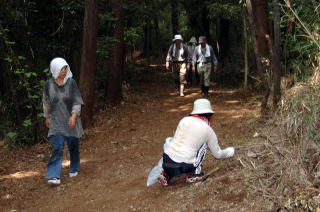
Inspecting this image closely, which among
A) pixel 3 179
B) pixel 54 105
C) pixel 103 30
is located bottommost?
pixel 3 179

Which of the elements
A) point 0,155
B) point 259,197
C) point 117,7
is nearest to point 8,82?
point 0,155

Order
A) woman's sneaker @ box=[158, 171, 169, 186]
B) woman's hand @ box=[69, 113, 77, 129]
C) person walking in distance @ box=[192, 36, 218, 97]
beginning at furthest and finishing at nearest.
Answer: person walking in distance @ box=[192, 36, 218, 97], woman's hand @ box=[69, 113, 77, 129], woman's sneaker @ box=[158, 171, 169, 186]

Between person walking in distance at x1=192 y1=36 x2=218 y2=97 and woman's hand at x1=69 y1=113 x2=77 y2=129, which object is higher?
person walking in distance at x1=192 y1=36 x2=218 y2=97

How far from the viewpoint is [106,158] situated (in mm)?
8078

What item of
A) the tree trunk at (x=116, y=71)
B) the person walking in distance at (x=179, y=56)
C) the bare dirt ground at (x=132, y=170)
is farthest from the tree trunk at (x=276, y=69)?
the tree trunk at (x=116, y=71)

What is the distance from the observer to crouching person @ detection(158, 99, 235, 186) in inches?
207

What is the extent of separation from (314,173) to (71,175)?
13.6 ft

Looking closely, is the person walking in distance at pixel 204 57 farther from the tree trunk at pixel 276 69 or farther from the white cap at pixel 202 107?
the white cap at pixel 202 107

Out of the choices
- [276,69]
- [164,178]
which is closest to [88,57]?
[276,69]

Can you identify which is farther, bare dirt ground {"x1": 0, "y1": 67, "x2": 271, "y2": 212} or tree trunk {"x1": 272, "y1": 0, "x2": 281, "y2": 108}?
tree trunk {"x1": 272, "y1": 0, "x2": 281, "y2": 108}

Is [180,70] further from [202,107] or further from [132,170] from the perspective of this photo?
[202,107]

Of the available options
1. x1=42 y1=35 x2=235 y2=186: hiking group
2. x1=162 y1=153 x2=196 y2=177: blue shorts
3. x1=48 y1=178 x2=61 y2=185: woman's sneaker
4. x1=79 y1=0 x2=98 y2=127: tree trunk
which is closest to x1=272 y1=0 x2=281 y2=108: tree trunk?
x1=42 y1=35 x2=235 y2=186: hiking group

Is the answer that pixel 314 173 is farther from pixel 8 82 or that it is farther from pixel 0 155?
pixel 8 82

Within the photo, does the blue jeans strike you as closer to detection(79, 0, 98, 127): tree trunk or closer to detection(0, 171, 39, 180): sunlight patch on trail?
detection(0, 171, 39, 180): sunlight patch on trail
